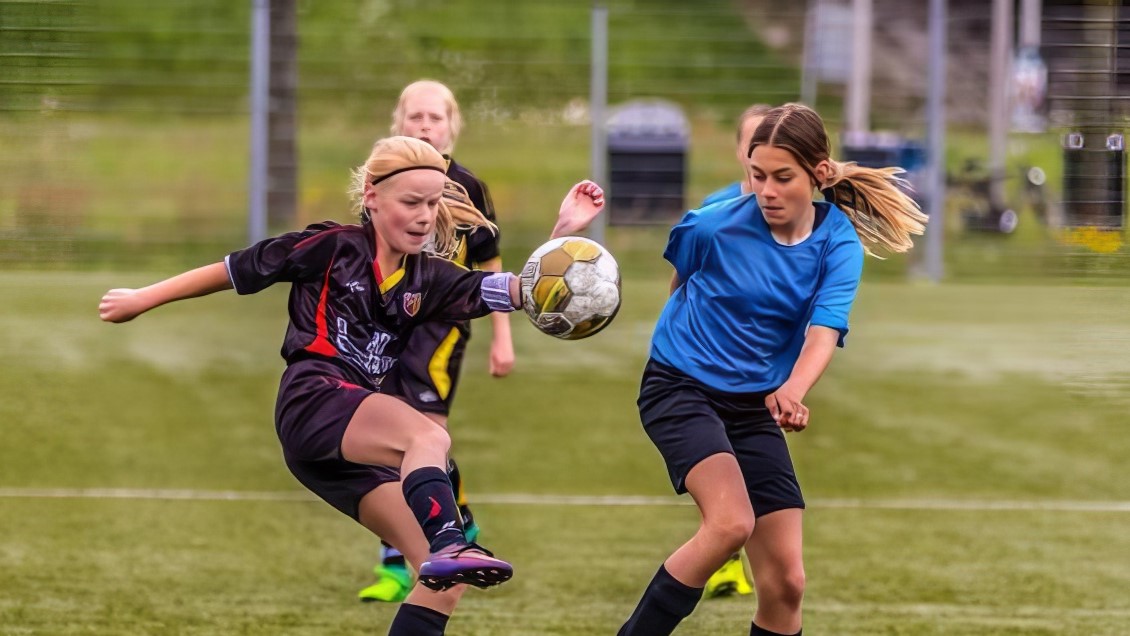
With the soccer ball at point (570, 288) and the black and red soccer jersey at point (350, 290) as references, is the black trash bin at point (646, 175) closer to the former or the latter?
the black and red soccer jersey at point (350, 290)

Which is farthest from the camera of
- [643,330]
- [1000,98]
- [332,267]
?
[1000,98]

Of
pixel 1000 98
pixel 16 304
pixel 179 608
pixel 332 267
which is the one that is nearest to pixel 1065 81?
pixel 332 267

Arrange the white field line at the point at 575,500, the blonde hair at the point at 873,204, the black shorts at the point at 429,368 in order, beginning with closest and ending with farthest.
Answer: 1. the blonde hair at the point at 873,204
2. the black shorts at the point at 429,368
3. the white field line at the point at 575,500

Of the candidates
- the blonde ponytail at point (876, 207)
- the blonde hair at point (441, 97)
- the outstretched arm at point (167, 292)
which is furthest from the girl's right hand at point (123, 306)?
the blonde ponytail at point (876, 207)

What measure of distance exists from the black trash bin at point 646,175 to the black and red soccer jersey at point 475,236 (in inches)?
424

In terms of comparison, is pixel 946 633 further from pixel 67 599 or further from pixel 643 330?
pixel 643 330

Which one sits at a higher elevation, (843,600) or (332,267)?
(332,267)

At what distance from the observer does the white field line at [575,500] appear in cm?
761

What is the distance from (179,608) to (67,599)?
0.40 m

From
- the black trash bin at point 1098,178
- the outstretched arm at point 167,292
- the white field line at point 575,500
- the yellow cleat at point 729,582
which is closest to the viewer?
the outstretched arm at point 167,292

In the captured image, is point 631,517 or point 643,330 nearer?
point 631,517

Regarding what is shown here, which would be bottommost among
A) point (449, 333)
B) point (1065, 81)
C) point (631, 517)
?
point (631, 517)

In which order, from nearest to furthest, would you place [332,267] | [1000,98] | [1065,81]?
[332,267], [1065,81], [1000,98]

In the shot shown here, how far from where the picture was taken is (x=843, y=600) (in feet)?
18.8
